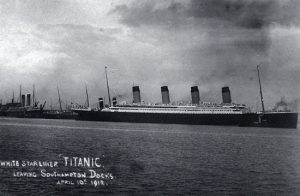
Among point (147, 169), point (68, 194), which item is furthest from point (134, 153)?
→ point (68, 194)

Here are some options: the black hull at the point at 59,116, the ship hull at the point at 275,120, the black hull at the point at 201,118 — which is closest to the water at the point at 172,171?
the ship hull at the point at 275,120

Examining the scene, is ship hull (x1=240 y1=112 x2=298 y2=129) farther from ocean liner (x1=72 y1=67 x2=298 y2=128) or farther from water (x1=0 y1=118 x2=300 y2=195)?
water (x1=0 y1=118 x2=300 y2=195)

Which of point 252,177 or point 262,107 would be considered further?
point 262,107

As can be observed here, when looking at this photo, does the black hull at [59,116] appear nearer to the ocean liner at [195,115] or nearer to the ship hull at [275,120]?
the ocean liner at [195,115]

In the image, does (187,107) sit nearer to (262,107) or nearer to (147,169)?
(262,107)

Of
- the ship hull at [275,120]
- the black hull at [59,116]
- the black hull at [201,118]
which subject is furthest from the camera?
the black hull at [59,116]

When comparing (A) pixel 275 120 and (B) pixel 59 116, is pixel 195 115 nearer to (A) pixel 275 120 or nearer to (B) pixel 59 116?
(A) pixel 275 120

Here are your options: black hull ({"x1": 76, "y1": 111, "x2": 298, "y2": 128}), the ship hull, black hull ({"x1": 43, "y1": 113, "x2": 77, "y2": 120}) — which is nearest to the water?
the ship hull
